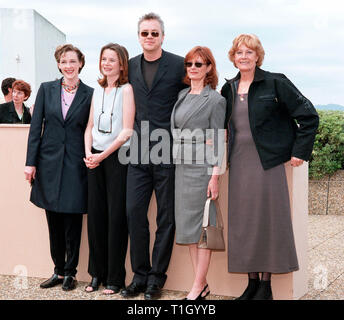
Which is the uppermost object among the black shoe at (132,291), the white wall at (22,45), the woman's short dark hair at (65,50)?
the white wall at (22,45)

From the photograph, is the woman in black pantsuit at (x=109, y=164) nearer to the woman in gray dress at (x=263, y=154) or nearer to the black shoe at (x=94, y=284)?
the black shoe at (x=94, y=284)

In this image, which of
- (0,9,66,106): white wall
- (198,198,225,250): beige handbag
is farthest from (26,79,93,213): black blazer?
(0,9,66,106): white wall

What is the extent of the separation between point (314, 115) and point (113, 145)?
168cm

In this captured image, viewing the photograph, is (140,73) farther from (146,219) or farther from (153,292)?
(153,292)

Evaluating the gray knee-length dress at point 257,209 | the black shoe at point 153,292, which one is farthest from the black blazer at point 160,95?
the black shoe at point 153,292

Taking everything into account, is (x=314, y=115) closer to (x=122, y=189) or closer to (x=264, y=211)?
(x=264, y=211)

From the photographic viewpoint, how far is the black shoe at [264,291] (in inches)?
148

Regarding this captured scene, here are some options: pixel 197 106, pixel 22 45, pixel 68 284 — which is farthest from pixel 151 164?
pixel 22 45

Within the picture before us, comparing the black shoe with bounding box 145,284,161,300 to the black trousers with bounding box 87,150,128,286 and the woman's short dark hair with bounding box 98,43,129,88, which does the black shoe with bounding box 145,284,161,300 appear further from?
the woman's short dark hair with bounding box 98,43,129,88

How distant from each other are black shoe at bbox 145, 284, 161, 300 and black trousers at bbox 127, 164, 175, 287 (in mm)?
36

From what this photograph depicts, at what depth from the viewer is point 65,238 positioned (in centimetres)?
450

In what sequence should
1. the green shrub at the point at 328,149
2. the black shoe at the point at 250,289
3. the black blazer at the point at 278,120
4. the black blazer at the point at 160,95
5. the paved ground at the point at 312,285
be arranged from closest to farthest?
the black blazer at the point at 278,120 → the black shoe at the point at 250,289 → the black blazer at the point at 160,95 → the paved ground at the point at 312,285 → the green shrub at the point at 328,149

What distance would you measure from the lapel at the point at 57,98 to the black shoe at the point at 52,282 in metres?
1.54

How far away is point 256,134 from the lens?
3656mm
